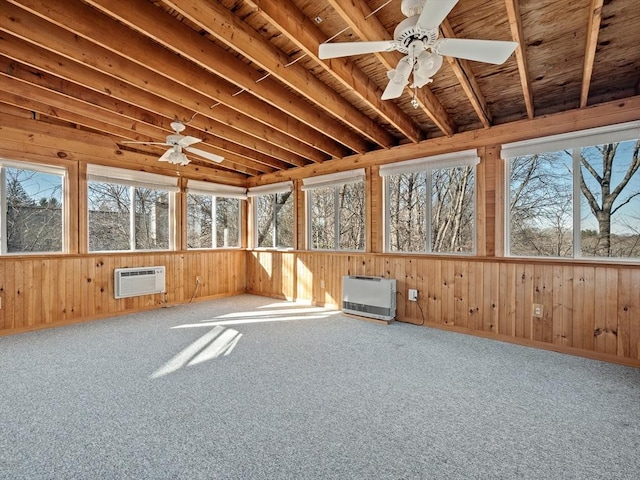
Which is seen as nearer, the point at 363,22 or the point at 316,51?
the point at 363,22

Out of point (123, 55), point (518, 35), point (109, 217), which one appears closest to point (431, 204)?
point (518, 35)

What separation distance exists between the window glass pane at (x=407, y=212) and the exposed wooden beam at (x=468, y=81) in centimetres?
108

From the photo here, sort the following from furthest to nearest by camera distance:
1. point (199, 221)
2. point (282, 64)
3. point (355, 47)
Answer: point (199, 221) → point (282, 64) → point (355, 47)

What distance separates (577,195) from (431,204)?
155cm

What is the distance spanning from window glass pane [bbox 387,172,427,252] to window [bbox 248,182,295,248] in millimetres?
2004

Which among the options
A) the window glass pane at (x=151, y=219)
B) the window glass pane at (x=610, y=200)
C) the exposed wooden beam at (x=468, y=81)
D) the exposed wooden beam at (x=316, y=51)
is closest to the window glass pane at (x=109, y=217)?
the window glass pane at (x=151, y=219)

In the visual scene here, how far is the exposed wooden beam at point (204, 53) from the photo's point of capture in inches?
79.4

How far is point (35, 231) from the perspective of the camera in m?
4.13

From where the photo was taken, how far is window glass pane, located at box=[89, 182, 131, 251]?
464cm

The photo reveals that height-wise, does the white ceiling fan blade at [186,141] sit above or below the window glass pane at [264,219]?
above

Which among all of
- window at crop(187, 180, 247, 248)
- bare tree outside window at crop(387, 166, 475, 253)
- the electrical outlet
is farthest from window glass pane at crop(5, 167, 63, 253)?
the electrical outlet

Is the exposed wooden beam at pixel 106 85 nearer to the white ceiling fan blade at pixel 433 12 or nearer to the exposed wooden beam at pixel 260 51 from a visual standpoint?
the exposed wooden beam at pixel 260 51

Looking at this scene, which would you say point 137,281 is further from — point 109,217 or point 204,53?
point 204,53

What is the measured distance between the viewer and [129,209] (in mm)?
5051
